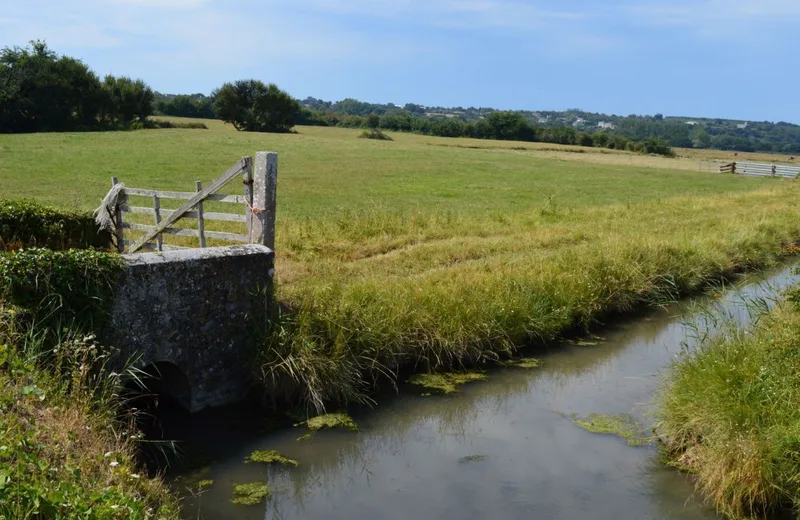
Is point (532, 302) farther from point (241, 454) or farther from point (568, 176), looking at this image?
point (568, 176)

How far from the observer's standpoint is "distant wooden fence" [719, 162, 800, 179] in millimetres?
57469

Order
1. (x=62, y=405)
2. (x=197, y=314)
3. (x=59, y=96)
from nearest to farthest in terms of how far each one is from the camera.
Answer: (x=62, y=405) → (x=197, y=314) → (x=59, y=96)

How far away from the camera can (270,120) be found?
91938mm

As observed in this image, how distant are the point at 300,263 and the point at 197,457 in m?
6.78

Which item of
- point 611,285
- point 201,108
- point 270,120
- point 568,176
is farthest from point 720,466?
point 201,108

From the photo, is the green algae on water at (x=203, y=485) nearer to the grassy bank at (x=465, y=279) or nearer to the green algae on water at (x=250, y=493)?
the green algae on water at (x=250, y=493)

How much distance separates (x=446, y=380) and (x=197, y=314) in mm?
3900

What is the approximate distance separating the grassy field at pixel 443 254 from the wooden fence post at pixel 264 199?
924 millimetres

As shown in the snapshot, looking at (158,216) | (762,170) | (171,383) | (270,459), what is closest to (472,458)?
(270,459)

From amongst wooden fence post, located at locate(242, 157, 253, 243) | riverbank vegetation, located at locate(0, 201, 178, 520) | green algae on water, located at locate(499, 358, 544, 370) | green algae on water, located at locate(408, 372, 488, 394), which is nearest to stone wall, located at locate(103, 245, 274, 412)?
riverbank vegetation, located at locate(0, 201, 178, 520)

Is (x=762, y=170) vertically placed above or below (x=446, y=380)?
above

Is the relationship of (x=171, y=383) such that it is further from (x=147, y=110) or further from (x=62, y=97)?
(x=147, y=110)

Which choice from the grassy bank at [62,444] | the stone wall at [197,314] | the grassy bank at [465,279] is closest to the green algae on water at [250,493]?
the grassy bank at [62,444]

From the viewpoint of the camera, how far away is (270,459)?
8578 mm
